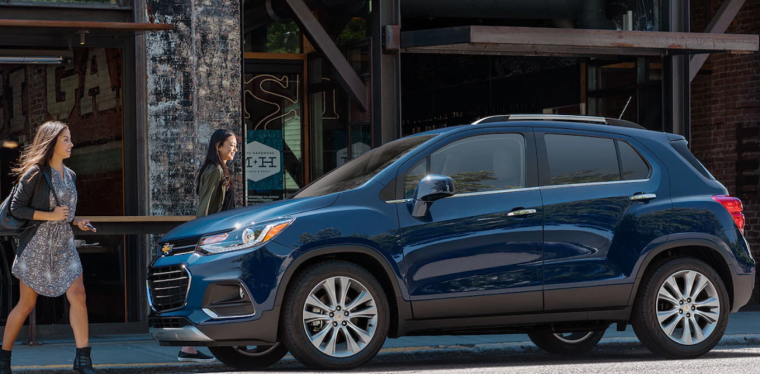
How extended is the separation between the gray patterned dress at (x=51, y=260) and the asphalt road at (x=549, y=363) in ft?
3.39

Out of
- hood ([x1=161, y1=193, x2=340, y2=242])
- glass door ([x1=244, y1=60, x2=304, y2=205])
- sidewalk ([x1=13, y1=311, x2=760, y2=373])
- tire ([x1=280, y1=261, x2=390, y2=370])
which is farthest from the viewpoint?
glass door ([x1=244, y1=60, x2=304, y2=205])

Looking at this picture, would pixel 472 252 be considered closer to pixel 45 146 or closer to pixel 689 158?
pixel 689 158

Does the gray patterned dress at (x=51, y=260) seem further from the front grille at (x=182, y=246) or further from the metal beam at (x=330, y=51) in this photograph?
the metal beam at (x=330, y=51)

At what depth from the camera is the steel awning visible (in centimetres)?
1205

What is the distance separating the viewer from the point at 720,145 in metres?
16.4

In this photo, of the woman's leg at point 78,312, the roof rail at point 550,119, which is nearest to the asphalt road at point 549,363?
the woman's leg at point 78,312

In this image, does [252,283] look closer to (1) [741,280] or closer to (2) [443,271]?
(2) [443,271]

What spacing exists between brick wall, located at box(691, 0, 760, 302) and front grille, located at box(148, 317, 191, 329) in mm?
9782

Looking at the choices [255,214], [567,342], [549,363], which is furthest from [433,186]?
[567,342]

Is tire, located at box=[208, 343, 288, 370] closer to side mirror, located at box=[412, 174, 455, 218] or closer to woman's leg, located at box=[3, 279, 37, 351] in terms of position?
woman's leg, located at box=[3, 279, 37, 351]

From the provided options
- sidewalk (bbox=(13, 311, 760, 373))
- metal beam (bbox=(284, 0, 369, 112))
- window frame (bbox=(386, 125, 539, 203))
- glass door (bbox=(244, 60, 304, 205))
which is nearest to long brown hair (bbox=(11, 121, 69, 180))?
sidewalk (bbox=(13, 311, 760, 373))

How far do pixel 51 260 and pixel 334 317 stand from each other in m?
2.00

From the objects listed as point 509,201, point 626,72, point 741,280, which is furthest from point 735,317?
point 509,201

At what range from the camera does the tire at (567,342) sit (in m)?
9.71
